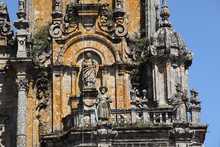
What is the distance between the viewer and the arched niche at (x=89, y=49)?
3834 centimetres

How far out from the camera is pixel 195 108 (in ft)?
119

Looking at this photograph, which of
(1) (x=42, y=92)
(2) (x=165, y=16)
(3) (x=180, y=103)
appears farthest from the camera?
(2) (x=165, y=16)

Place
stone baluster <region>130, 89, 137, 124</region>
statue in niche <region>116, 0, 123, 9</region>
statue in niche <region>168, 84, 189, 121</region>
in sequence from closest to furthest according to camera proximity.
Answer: statue in niche <region>168, 84, 189, 121</region>
stone baluster <region>130, 89, 137, 124</region>
statue in niche <region>116, 0, 123, 9</region>

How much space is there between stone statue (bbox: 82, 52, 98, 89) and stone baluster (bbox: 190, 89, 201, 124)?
3.76m

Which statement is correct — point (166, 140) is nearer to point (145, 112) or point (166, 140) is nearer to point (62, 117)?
point (145, 112)

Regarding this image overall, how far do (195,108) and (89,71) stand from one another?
14.3ft

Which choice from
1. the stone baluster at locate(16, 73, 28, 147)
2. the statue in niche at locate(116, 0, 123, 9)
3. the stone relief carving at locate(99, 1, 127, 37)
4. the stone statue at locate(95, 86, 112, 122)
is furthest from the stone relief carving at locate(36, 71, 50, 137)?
the statue in niche at locate(116, 0, 123, 9)

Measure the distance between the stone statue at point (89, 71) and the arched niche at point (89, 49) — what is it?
0.35 meters

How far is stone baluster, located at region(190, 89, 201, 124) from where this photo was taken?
36219 mm

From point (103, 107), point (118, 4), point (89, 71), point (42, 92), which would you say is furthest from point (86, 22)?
point (103, 107)

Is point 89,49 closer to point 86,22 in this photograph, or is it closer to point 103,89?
point 86,22

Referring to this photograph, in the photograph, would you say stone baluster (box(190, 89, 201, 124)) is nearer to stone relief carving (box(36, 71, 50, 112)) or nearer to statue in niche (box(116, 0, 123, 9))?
statue in niche (box(116, 0, 123, 9))

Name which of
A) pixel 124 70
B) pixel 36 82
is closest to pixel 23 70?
pixel 36 82

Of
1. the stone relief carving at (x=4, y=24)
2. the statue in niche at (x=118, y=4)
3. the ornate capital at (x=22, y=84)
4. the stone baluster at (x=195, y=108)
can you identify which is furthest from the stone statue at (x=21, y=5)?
the stone baluster at (x=195, y=108)
